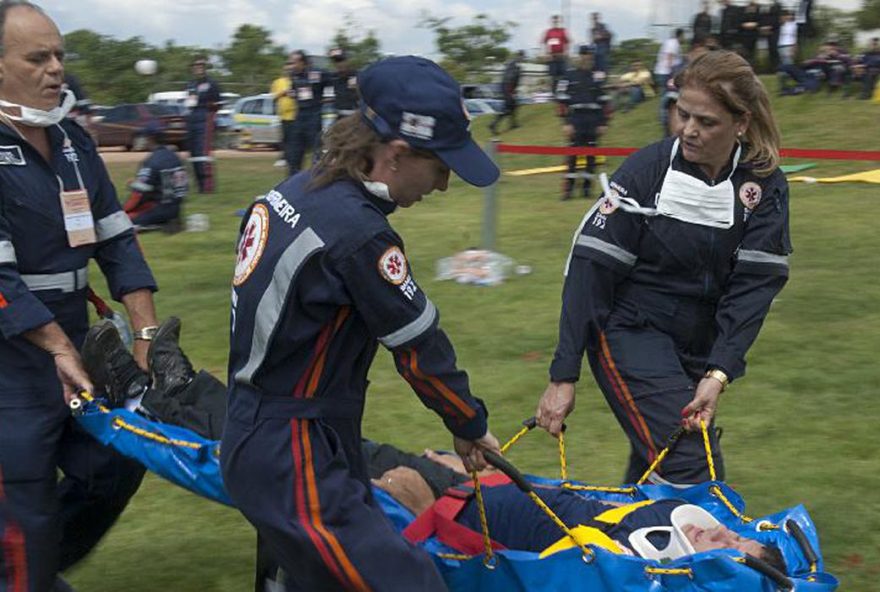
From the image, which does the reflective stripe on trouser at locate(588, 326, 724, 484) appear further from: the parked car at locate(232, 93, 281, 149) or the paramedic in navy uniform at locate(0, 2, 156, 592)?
the parked car at locate(232, 93, 281, 149)

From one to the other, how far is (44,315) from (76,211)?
0.42m

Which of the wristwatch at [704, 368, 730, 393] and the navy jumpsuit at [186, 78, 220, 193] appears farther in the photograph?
the navy jumpsuit at [186, 78, 220, 193]

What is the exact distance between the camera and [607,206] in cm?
375

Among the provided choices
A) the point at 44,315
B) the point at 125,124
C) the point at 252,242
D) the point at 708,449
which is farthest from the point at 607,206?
the point at 125,124

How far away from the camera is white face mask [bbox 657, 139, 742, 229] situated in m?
3.68

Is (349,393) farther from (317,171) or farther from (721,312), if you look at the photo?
(721,312)

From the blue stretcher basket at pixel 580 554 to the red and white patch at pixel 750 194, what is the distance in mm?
958

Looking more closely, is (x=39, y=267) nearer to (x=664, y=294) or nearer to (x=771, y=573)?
(x=664, y=294)

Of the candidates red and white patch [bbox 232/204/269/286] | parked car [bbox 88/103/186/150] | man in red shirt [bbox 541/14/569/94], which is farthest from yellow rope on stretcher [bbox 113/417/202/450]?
parked car [bbox 88/103/186/150]

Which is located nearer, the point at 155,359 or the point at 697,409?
the point at 697,409

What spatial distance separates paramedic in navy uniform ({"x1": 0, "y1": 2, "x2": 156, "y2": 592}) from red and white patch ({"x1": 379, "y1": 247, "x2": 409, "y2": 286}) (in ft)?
4.25

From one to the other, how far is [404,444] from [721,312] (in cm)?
254

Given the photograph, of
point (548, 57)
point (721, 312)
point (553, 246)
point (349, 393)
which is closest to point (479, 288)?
point (553, 246)

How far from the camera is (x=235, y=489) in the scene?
2.83 meters
